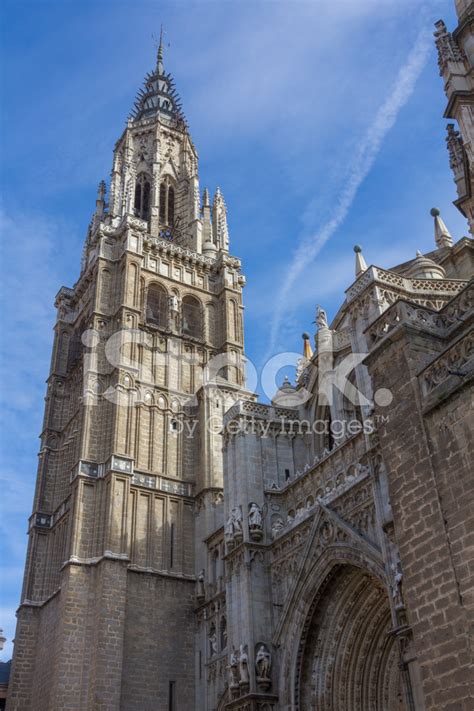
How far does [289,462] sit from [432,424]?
13.7m

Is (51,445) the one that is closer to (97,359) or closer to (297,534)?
(97,359)

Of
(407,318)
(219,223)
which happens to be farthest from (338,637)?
(219,223)

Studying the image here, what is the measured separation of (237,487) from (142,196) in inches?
958

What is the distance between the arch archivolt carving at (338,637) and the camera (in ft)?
57.3

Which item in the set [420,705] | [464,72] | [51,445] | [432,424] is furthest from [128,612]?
[464,72]

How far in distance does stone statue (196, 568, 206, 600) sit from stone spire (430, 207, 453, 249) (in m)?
16.2

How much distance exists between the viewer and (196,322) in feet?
119

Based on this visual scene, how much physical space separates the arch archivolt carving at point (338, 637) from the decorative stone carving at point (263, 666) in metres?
0.36

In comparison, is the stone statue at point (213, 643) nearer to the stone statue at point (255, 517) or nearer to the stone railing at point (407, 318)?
the stone statue at point (255, 517)

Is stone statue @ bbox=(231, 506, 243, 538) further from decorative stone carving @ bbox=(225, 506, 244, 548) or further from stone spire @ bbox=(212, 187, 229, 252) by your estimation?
stone spire @ bbox=(212, 187, 229, 252)

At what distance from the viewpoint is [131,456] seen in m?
28.9

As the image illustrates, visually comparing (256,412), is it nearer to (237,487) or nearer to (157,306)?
(237,487)

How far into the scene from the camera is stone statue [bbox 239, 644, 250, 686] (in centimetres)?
1914

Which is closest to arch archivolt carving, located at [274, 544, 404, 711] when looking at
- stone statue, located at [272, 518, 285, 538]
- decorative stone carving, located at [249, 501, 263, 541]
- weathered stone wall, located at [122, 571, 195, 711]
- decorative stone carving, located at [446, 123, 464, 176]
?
stone statue, located at [272, 518, 285, 538]
